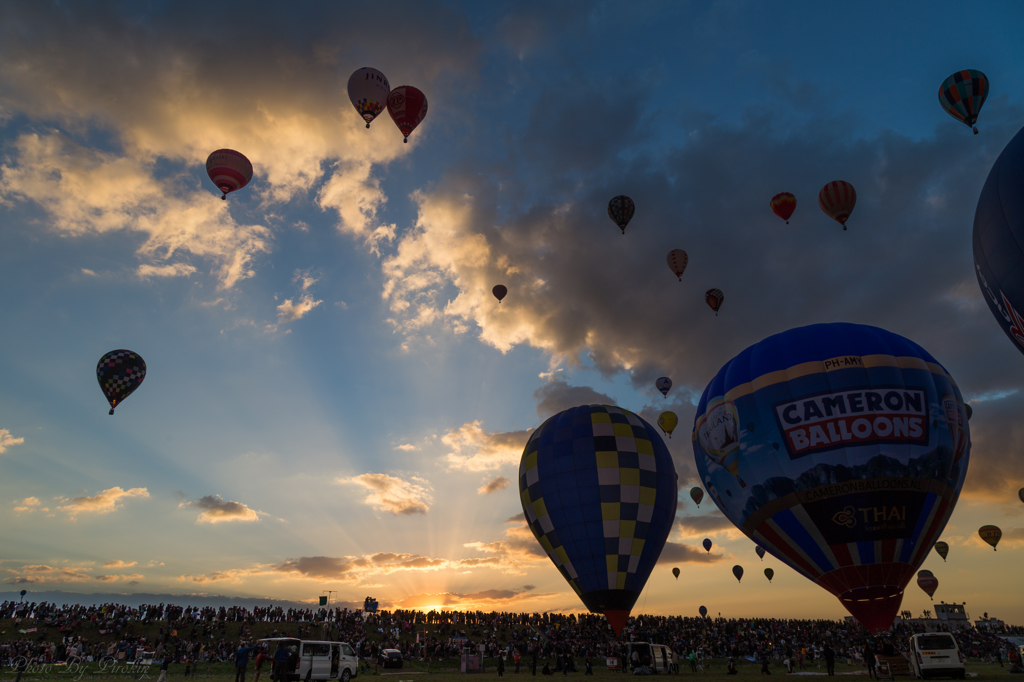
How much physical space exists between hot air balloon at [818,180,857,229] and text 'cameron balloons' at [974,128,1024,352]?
16.4m

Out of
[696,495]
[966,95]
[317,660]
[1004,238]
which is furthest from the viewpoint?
[696,495]

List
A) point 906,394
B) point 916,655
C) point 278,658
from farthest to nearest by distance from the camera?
point 906,394 < point 916,655 < point 278,658

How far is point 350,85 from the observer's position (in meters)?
28.9

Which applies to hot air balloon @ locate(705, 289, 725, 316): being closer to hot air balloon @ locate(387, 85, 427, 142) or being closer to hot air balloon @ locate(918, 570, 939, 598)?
hot air balloon @ locate(387, 85, 427, 142)

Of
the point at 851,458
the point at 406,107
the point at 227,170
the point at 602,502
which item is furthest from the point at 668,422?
the point at 227,170

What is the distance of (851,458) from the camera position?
18109mm

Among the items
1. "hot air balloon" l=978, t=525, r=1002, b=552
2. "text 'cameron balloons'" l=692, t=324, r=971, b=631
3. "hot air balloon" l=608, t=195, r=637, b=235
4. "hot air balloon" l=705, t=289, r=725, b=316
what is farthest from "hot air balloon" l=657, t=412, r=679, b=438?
"hot air balloon" l=978, t=525, r=1002, b=552

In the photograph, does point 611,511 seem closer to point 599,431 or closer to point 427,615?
point 599,431

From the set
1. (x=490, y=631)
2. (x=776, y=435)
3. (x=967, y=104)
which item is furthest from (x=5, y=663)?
(x=967, y=104)

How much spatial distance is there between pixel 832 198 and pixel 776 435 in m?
16.4

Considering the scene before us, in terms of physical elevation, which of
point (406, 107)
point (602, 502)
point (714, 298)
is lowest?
point (602, 502)

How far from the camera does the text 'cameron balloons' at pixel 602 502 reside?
1034 inches

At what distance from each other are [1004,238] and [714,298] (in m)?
24.4

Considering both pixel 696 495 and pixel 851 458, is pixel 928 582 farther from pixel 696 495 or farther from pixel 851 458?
pixel 851 458
